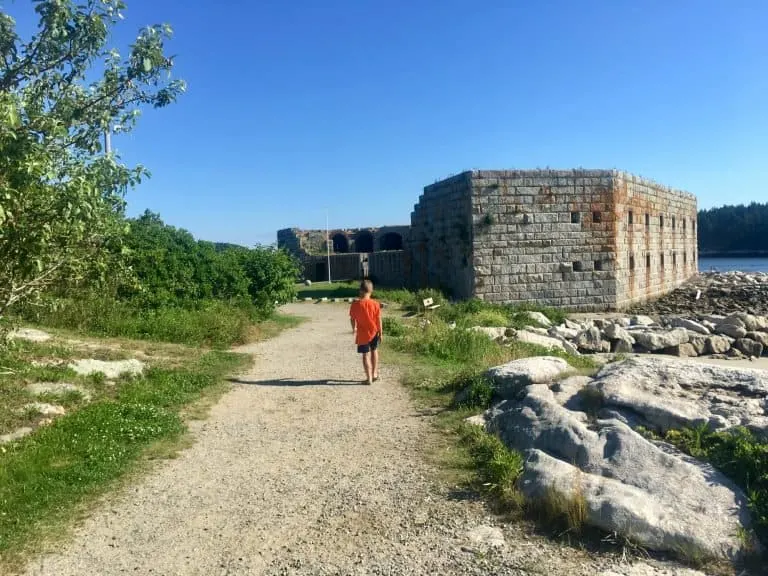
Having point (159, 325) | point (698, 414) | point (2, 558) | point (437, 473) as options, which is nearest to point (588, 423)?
point (698, 414)

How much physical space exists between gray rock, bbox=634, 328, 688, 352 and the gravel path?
10075 millimetres

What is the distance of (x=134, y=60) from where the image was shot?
5.46 m

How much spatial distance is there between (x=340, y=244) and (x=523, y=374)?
117 feet

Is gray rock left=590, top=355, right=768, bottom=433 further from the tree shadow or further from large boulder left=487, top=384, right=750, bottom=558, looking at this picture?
the tree shadow

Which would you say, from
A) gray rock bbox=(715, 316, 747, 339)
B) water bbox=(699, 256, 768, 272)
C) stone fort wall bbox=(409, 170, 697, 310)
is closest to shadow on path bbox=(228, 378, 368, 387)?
stone fort wall bbox=(409, 170, 697, 310)

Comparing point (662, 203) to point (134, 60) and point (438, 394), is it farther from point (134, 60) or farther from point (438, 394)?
point (134, 60)

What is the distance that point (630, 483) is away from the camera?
433cm

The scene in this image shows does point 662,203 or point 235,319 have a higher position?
point 662,203

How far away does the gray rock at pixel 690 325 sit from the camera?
16328 millimetres

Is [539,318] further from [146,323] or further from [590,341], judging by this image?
[146,323]

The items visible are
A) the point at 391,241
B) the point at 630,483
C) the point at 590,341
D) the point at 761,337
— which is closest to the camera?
the point at 630,483

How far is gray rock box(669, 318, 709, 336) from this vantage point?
643 inches

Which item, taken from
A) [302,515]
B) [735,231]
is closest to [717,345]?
[302,515]

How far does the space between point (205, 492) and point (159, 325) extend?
302 inches
